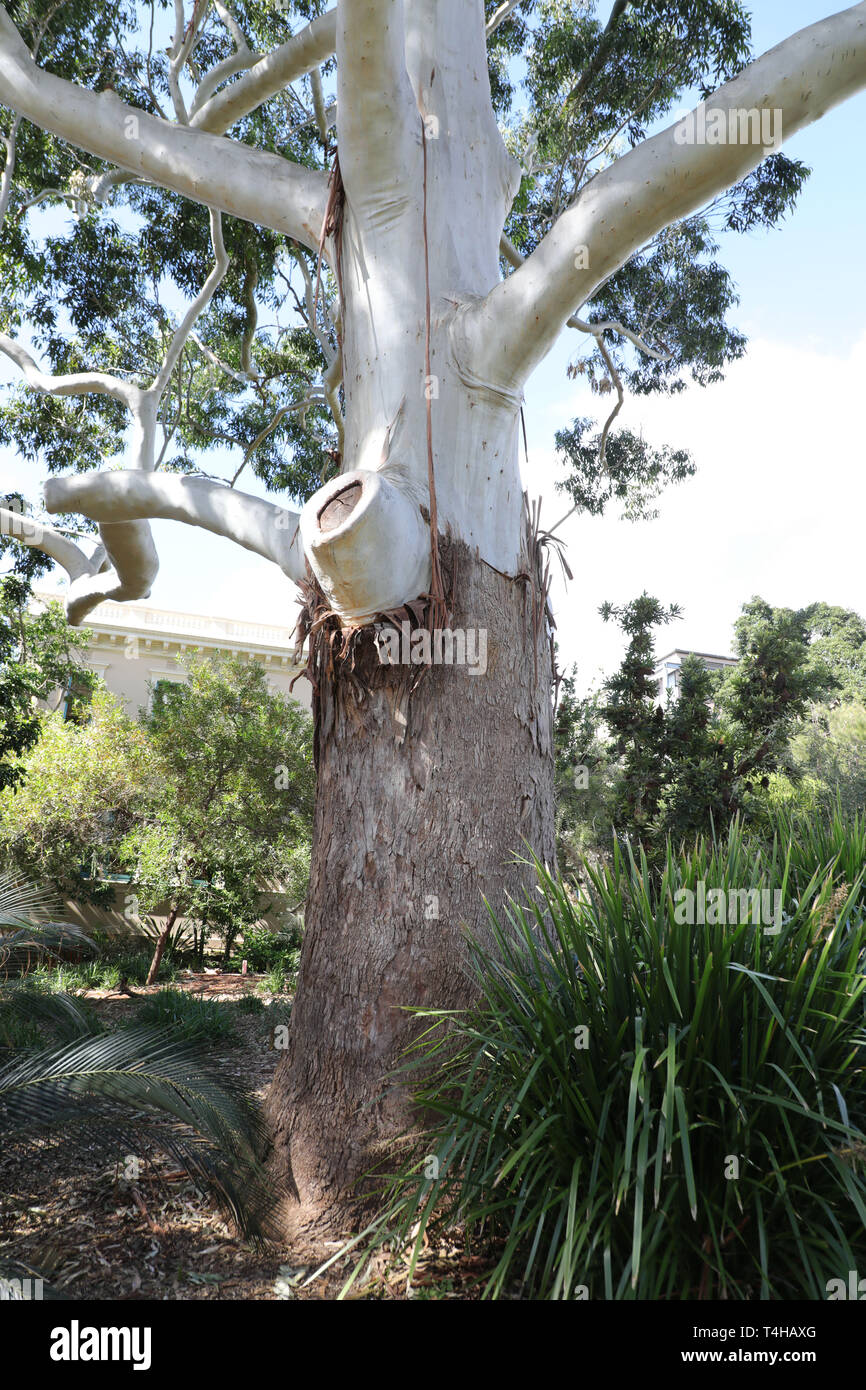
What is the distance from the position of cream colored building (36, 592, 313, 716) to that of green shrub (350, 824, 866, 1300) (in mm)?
20402

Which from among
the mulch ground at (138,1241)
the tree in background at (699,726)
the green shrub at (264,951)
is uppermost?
the tree in background at (699,726)

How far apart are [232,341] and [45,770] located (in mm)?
6129

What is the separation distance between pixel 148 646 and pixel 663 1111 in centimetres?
2330

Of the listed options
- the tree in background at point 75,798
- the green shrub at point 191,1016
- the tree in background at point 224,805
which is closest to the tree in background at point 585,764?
the tree in background at point 224,805

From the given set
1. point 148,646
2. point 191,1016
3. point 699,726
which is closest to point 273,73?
point 191,1016

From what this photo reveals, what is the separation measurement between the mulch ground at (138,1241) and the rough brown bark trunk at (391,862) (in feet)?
0.88

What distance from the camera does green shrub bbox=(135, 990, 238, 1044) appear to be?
19.8 feet

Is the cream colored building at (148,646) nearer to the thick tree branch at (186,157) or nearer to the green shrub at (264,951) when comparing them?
the green shrub at (264,951)

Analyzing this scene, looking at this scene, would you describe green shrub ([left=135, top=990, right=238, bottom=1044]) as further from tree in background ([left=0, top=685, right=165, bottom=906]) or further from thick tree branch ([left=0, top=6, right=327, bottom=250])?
tree in background ([left=0, top=685, right=165, bottom=906])

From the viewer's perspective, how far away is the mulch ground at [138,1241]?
2658 millimetres

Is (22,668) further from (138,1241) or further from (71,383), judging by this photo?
(138,1241)

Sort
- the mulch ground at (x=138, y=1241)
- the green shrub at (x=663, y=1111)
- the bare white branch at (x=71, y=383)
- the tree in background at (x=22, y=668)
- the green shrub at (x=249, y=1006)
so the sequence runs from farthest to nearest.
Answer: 1. the tree in background at (x=22, y=668)
2. the green shrub at (x=249, y=1006)
3. the bare white branch at (x=71, y=383)
4. the mulch ground at (x=138, y=1241)
5. the green shrub at (x=663, y=1111)

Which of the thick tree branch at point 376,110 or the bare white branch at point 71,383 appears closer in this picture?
the thick tree branch at point 376,110
